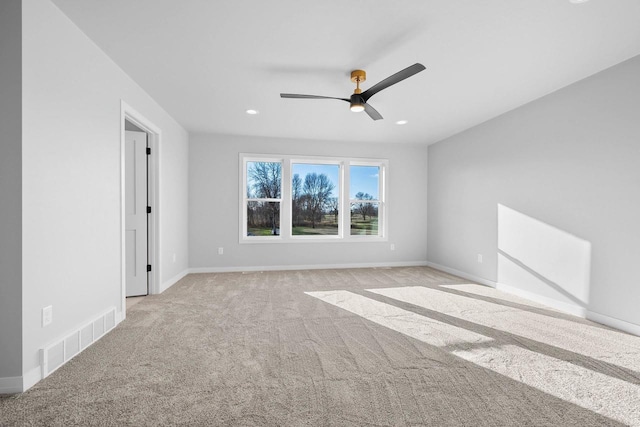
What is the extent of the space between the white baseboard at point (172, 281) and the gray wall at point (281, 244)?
255 mm

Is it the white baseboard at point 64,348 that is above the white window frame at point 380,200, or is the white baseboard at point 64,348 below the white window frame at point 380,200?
below

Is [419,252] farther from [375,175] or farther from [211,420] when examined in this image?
[211,420]

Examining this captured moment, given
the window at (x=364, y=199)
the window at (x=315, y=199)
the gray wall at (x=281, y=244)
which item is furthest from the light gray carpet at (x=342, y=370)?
the window at (x=364, y=199)

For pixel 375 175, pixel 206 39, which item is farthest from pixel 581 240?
pixel 206 39

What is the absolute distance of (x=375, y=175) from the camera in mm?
6035

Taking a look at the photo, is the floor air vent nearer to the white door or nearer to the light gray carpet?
the light gray carpet

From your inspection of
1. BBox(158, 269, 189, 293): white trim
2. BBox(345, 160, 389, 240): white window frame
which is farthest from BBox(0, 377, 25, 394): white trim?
BBox(345, 160, 389, 240): white window frame

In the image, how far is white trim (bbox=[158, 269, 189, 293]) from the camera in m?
4.05

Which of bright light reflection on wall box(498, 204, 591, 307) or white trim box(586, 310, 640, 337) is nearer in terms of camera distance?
white trim box(586, 310, 640, 337)

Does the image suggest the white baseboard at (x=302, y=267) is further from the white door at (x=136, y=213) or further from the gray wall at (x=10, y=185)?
the gray wall at (x=10, y=185)

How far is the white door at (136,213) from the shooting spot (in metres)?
3.75

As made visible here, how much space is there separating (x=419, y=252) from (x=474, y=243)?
56.2 inches

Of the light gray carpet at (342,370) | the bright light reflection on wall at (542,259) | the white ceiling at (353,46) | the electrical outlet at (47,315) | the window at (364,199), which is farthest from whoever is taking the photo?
the window at (364,199)

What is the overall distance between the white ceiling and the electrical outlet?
2079mm
